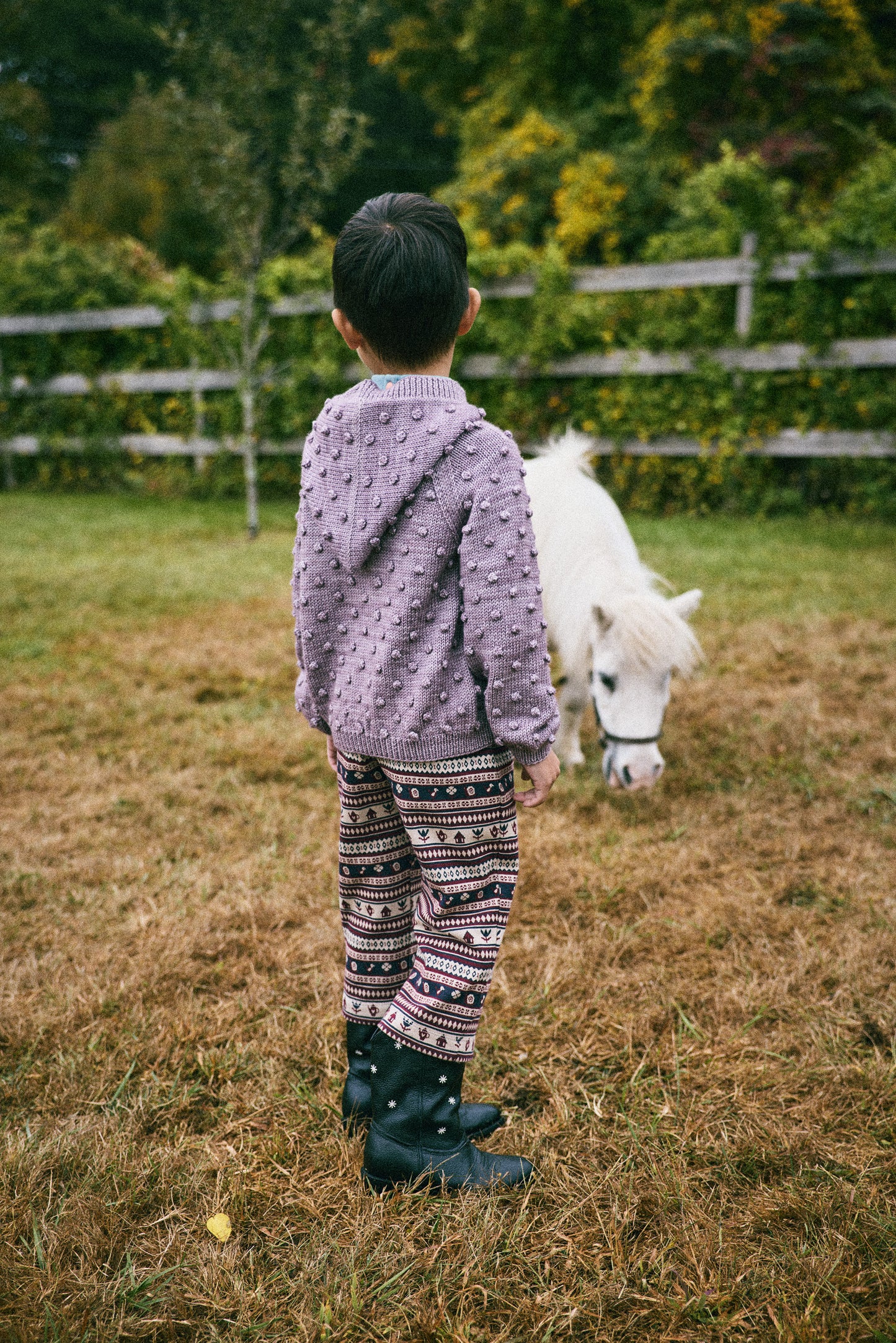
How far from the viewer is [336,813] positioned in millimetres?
3277

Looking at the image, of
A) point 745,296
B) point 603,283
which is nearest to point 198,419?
point 603,283

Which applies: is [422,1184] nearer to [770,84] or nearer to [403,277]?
[403,277]

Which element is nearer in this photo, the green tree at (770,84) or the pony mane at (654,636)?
the pony mane at (654,636)

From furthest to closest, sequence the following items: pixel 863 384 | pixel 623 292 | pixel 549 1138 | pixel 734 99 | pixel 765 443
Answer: pixel 734 99
pixel 623 292
pixel 765 443
pixel 863 384
pixel 549 1138

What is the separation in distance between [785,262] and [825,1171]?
841 centimetres

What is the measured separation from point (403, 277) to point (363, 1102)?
1.59 m

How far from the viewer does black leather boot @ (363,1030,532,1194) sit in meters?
1.64

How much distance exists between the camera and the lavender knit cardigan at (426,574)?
1.50 m

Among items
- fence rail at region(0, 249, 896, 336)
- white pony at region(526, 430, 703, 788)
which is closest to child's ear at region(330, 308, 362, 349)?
white pony at region(526, 430, 703, 788)

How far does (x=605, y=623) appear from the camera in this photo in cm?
316

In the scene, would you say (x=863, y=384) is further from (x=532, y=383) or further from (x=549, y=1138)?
(x=549, y=1138)

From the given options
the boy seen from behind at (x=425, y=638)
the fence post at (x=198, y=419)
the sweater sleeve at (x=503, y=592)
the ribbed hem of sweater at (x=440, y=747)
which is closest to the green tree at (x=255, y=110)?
the fence post at (x=198, y=419)

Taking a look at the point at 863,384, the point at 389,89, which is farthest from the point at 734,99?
the point at 389,89

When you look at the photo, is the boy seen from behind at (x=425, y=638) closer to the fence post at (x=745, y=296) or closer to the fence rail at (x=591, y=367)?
the fence rail at (x=591, y=367)
